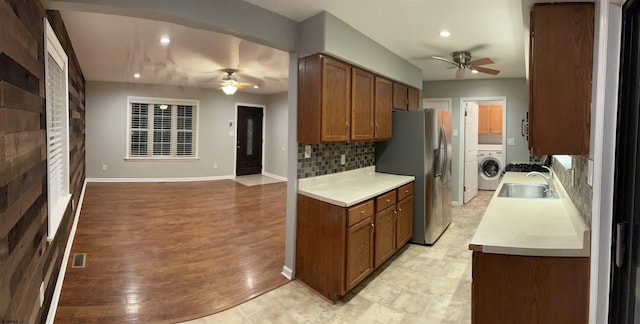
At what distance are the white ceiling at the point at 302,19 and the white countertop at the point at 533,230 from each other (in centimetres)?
154

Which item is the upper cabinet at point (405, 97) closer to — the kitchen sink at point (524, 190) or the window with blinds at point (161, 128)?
the kitchen sink at point (524, 190)

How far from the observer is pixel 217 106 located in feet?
28.7

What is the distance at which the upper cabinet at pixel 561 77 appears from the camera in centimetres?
171

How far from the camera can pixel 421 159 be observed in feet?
12.4

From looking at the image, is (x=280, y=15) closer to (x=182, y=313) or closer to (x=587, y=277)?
(x=182, y=313)

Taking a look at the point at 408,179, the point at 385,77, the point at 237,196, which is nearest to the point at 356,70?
the point at 385,77

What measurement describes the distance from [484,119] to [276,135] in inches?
207

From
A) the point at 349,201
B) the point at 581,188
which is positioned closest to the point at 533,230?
the point at 581,188

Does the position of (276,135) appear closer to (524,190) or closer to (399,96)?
(399,96)

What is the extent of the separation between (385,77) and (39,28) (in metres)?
3.03

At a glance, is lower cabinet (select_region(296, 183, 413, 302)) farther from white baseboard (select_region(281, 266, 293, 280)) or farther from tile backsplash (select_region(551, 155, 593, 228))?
tile backsplash (select_region(551, 155, 593, 228))

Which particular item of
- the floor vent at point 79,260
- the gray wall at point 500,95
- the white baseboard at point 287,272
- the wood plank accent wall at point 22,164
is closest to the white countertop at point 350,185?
the white baseboard at point 287,272

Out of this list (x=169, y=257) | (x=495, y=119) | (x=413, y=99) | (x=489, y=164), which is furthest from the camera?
(x=495, y=119)

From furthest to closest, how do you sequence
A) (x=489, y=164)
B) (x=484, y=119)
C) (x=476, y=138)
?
(x=484, y=119) < (x=489, y=164) < (x=476, y=138)
